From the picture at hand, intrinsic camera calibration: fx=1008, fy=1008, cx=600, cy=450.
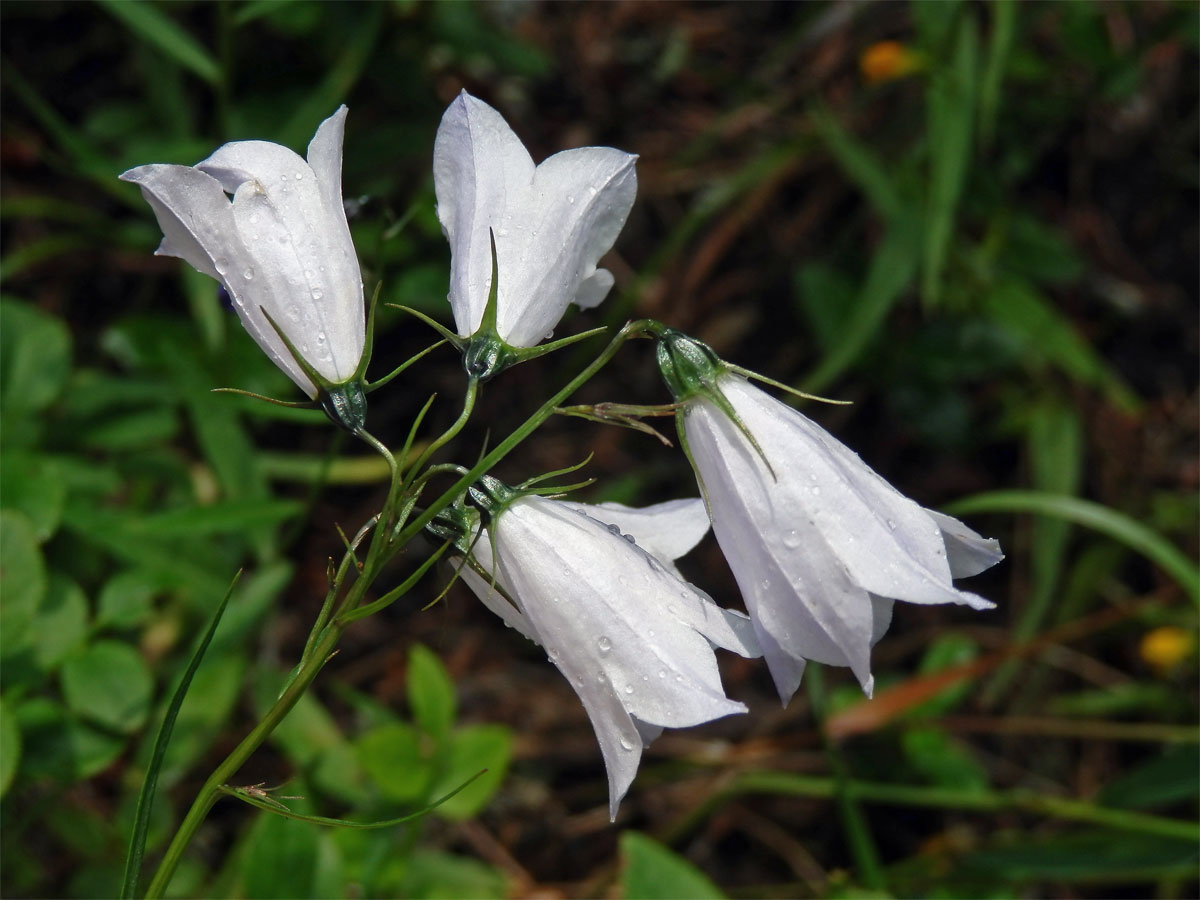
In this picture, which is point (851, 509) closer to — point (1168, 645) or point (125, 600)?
point (125, 600)

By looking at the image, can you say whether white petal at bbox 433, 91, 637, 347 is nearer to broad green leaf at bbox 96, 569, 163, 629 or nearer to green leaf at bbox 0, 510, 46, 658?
green leaf at bbox 0, 510, 46, 658

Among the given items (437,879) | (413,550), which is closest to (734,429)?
(437,879)

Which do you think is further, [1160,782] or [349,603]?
[1160,782]

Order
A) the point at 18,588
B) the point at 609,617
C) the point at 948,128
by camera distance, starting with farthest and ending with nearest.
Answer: the point at 948,128 → the point at 18,588 → the point at 609,617

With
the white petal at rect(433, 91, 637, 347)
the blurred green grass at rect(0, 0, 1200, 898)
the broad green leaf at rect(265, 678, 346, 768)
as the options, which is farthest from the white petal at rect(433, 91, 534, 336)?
the broad green leaf at rect(265, 678, 346, 768)

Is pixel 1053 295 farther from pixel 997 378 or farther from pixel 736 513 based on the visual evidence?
pixel 736 513

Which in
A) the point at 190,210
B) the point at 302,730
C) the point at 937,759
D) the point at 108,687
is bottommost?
the point at 937,759

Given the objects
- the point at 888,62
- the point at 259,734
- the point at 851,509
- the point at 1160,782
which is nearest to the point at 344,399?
the point at 259,734
